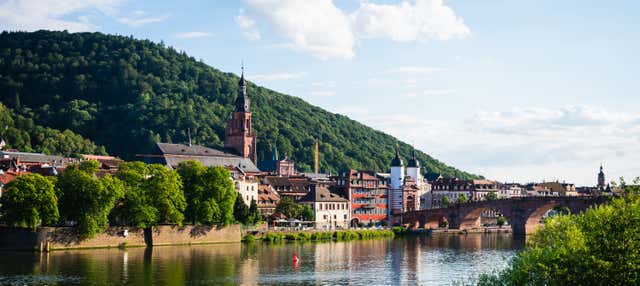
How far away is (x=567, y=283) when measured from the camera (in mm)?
40656

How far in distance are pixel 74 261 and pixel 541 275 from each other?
46434mm

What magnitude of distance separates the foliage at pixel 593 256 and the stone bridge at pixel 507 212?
8126 centimetres

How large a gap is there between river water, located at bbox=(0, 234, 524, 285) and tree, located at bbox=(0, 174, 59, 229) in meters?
3.29

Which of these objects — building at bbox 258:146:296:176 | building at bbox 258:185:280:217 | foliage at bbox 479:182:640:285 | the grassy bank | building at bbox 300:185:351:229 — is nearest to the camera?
foliage at bbox 479:182:640:285

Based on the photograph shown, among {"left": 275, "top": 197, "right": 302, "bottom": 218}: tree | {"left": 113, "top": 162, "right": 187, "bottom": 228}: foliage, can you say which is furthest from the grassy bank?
{"left": 113, "top": 162, "right": 187, "bottom": 228}: foliage

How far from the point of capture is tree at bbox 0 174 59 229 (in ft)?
275

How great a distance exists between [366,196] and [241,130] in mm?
37336

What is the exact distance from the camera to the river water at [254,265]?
6688cm

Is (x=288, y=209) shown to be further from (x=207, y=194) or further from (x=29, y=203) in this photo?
(x=29, y=203)

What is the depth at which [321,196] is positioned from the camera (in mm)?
138500

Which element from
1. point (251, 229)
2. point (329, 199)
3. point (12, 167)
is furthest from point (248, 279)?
point (329, 199)

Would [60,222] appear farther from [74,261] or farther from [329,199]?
[329,199]

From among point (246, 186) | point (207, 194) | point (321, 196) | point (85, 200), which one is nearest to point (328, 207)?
point (321, 196)

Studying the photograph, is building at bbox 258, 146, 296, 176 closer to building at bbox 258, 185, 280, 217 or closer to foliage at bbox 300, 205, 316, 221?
building at bbox 258, 185, 280, 217
